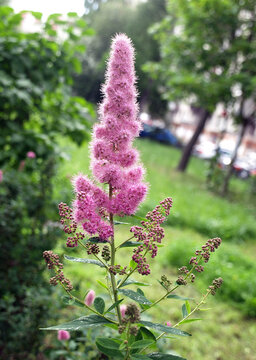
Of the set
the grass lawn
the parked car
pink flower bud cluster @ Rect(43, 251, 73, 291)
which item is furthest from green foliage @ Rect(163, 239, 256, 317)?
the parked car

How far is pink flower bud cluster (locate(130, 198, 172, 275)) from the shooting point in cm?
107

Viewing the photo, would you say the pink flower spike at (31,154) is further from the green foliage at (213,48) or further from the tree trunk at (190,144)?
the tree trunk at (190,144)

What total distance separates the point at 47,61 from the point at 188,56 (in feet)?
26.1

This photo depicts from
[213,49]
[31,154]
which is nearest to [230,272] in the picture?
[31,154]

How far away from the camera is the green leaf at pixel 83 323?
99cm

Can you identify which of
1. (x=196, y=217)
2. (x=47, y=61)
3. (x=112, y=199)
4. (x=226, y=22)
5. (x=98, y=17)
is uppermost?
(x=98, y=17)

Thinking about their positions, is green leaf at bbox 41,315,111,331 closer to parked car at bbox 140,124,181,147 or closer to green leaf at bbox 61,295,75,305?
green leaf at bbox 61,295,75,305

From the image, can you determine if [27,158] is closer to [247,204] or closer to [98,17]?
[247,204]

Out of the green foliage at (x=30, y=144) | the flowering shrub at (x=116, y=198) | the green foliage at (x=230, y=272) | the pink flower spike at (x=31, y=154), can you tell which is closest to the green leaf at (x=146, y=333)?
the flowering shrub at (x=116, y=198)

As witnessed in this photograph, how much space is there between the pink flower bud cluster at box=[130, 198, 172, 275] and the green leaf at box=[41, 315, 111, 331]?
22cm

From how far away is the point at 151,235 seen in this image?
1071 mm

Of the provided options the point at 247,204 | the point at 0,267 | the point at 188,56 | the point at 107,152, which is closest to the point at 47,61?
the point at 0,267

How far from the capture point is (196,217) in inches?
279

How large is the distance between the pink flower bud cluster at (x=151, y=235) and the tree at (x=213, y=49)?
8727 mm
